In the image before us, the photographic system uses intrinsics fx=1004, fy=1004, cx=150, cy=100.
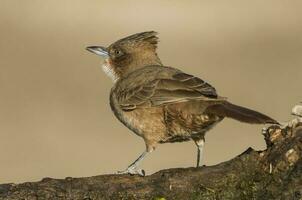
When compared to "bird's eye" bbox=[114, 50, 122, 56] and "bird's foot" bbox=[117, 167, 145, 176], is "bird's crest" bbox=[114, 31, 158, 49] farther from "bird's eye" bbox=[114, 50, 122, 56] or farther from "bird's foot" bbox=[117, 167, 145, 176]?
"bird's foot" bbox=[117, 167, 145, 176]

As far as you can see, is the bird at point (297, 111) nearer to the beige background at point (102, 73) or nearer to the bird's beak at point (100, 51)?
the bird's beak at point (100, 51)

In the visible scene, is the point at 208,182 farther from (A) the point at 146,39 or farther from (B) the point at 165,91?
(A) the point at 146,39

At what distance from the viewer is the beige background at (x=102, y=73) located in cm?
1566

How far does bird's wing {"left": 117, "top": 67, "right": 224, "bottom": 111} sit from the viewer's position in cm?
750

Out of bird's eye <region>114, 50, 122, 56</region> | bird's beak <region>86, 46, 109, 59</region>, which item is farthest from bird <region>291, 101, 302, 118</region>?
bird's beak <region>86, 46, 109, 59</region>

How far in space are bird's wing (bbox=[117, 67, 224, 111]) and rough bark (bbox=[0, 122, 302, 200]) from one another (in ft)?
4.14

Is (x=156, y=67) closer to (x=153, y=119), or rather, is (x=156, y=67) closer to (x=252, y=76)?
(x=153, y=119)

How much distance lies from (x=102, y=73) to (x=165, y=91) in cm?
1228

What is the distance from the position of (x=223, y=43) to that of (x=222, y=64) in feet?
9.87

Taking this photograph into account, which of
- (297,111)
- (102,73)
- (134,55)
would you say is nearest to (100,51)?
(134,55)

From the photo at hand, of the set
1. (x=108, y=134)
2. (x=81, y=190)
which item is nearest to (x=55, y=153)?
(x=108, y=134)

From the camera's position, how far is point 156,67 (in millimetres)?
8383

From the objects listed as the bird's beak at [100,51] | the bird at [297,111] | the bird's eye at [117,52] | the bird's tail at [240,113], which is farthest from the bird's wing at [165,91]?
the bird at [297,111]

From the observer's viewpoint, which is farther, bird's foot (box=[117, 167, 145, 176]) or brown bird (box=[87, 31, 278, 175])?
brown bird (box=[87, 31, 278, 175])
